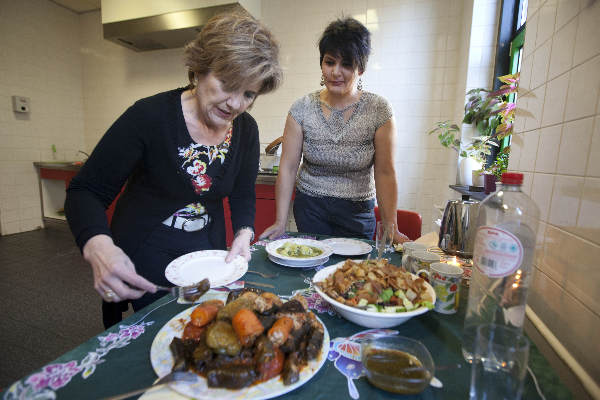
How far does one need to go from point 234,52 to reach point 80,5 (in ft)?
17.9

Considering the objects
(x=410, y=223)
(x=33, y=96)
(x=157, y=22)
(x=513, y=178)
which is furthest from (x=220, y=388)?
(x=33, y=96)

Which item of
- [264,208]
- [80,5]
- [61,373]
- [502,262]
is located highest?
[80,5]

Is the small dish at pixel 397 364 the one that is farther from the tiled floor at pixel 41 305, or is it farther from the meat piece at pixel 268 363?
the tiled floor at pixel 41 305

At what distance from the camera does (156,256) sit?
1113 millimetres

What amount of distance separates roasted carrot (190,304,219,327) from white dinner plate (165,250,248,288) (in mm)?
176

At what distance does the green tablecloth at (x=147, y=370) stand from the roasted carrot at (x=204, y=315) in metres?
0.11

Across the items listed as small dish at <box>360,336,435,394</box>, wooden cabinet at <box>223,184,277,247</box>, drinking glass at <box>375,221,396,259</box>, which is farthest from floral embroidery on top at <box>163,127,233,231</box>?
wooden cabinet at <box>223,184,277,247</box>

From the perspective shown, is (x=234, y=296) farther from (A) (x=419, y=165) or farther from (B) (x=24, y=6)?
(B) (x=24, y=6)

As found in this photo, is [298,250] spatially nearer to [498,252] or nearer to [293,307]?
[293,307]

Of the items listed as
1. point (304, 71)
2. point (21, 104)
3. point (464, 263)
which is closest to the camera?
point (464, 263)

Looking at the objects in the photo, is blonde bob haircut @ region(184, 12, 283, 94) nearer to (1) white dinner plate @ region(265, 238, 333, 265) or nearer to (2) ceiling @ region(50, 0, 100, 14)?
(1) white dinner plate @ region(265, 238, 333, 265)

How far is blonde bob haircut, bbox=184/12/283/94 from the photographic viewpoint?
96 cm

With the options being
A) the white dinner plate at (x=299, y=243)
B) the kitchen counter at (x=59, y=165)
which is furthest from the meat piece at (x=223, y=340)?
the kitchen counter at (x=59, y=165)

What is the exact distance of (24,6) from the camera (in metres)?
4.17
